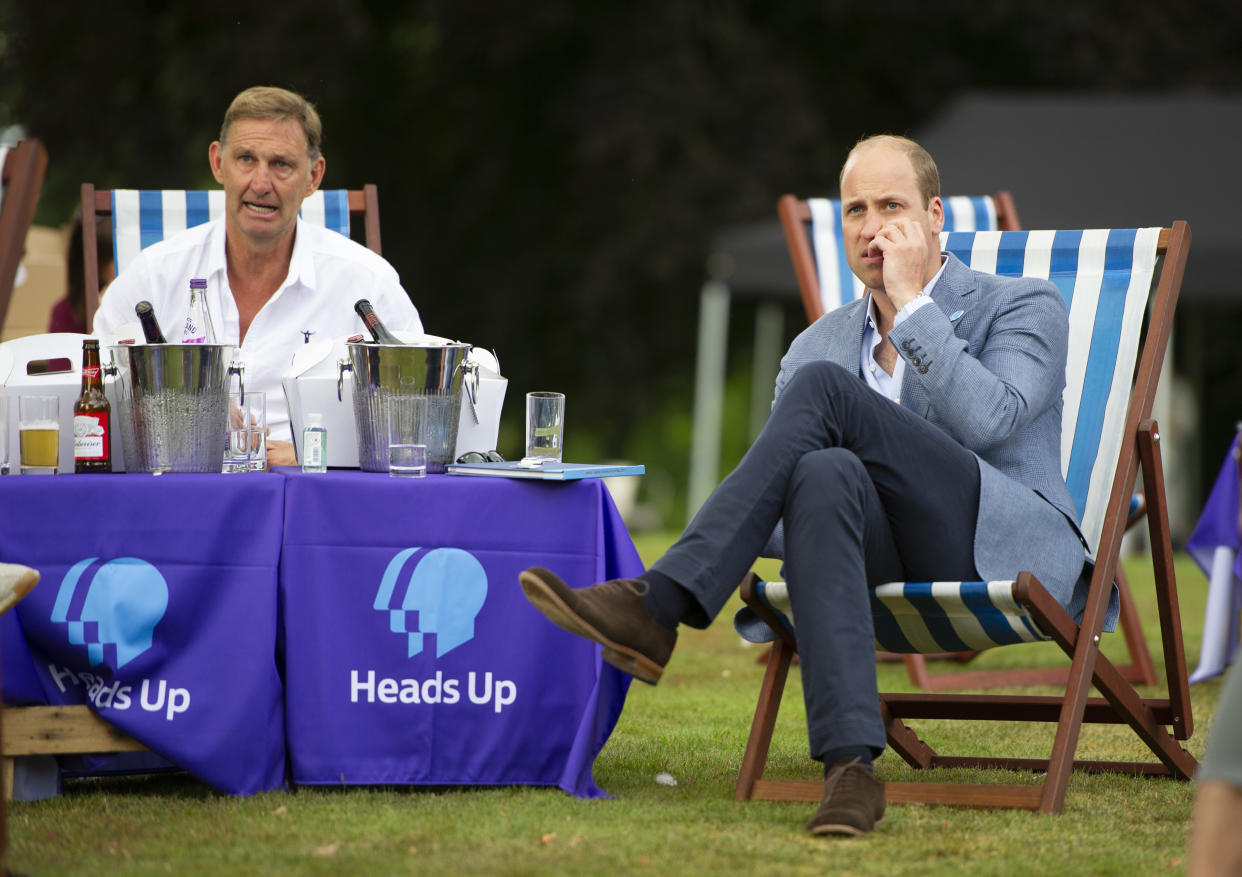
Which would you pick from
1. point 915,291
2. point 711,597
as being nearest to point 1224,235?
point 915,291

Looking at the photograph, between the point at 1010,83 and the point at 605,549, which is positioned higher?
the point at 1010,83

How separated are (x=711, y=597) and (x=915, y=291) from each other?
84 cm

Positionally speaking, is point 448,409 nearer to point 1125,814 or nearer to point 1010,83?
point 1125,814

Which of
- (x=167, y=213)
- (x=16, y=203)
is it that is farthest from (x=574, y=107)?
(x=16, y=203)

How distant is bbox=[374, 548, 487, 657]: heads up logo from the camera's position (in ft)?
10.3

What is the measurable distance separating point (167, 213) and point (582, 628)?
2.38 meters

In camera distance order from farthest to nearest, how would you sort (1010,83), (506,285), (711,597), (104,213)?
(1010,83), (506,285), (104,213), (711,597)

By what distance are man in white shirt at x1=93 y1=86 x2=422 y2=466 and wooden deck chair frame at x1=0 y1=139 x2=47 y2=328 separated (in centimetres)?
133

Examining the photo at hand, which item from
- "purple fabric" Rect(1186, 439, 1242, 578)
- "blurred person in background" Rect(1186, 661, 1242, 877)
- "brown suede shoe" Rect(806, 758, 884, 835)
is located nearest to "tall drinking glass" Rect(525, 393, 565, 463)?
"brown suede shoe" Rect(806, 758, 884, 835)

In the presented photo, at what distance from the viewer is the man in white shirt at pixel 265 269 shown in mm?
3965

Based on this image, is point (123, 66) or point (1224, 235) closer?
point (1224, 235)

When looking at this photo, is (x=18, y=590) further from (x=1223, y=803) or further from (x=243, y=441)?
(x=1223, y=803)

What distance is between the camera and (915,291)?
330cm

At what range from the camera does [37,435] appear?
3.13 metres
